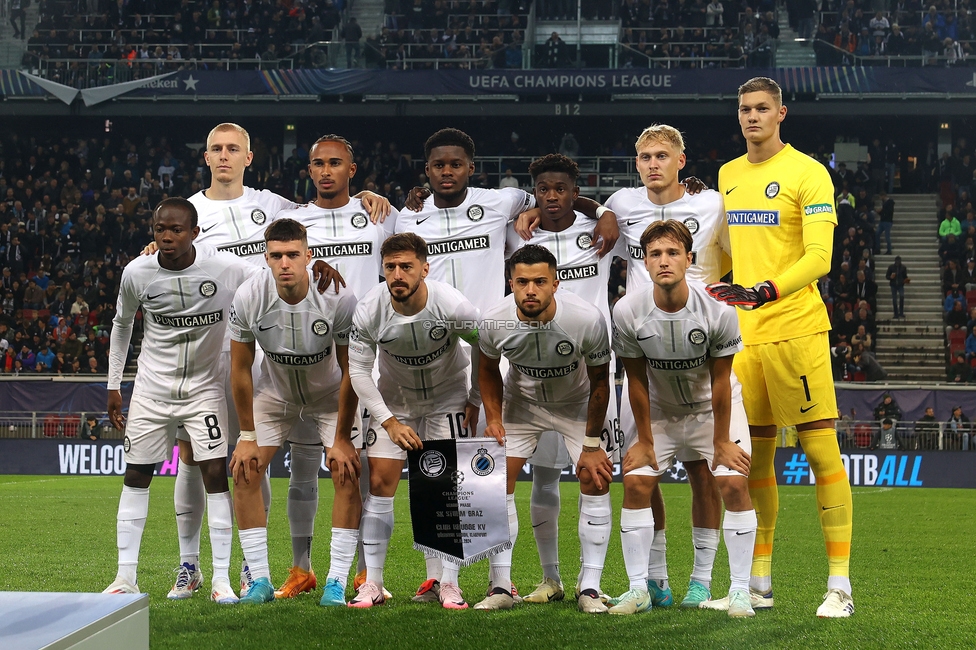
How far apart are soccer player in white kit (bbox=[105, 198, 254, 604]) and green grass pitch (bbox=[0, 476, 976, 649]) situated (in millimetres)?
575

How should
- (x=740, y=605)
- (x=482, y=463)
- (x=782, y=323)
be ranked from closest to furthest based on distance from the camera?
1. (x=740, y=605)
2. (x=482, y=463)
3. (x=782, y=323)

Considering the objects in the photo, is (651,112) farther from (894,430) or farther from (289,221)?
(289,221)

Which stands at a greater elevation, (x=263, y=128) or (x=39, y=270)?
(x=263, y=128)

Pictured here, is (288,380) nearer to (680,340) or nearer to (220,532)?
(220,532)

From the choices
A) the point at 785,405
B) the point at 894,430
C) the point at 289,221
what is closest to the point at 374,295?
the point at 289,221

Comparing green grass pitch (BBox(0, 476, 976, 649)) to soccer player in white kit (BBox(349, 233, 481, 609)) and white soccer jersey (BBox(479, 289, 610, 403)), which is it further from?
white soccer jersey (BBox(479, 289, 610, 403))

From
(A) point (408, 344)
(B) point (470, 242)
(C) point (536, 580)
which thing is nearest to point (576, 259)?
(B) point (470, 242)

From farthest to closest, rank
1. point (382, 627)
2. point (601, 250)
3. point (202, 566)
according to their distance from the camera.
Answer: point (202, 566), point (601, 250), point (382, 627)

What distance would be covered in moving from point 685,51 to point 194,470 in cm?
2167

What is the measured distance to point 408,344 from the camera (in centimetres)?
557

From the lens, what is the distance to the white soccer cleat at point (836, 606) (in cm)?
529

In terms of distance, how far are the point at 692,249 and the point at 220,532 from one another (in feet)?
9.94

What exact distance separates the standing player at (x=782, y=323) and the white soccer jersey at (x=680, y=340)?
0.28 metres

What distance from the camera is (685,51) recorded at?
25.6 meters
